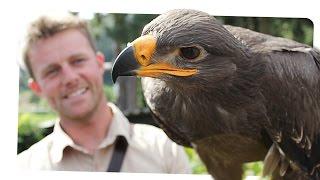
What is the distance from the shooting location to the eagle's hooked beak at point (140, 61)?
4.48 ft

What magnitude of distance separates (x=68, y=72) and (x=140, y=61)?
47cm

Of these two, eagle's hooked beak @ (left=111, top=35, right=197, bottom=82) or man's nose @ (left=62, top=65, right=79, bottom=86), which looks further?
man's nose @ (left=62, top=65, right=79, bottom=86)

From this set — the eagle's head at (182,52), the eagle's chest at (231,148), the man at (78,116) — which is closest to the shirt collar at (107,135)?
the man at (78,116)

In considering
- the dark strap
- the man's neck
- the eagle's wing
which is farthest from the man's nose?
the eagle's wing

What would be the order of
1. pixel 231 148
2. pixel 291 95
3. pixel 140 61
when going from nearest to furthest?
pixel 140 61 < pixel 291 95 < pixel 231 148

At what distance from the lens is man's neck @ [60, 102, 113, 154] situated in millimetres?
1812

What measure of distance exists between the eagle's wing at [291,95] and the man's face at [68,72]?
49 centimetres

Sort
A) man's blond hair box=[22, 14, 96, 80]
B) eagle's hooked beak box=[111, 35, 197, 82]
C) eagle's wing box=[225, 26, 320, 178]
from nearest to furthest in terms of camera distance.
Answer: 1. eagle's hooked beak box=[111, 35, 197, 82]
2. eagle's wing box=[225, 26, 320, 178]
3. man's blond hair box=[22, 14, 96, 80]

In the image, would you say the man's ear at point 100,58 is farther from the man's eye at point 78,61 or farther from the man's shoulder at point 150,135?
the man's shoulder at point 150,135

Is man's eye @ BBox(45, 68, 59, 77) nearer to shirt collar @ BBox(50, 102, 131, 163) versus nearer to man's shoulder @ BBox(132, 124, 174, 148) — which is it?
shirt collar @ BBox(50, 102, 131, 163)

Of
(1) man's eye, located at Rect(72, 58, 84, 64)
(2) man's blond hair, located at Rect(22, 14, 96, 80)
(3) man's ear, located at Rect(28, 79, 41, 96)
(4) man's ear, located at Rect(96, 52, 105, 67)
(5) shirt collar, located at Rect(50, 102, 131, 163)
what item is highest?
(2) man's blond hair, located at Rect(22, 14, 96, 80)

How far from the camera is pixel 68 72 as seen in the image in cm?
178

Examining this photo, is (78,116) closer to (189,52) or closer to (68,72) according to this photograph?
(68,72)

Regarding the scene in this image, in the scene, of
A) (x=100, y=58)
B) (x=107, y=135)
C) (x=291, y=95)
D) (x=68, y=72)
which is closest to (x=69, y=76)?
(x=68, y=72)
